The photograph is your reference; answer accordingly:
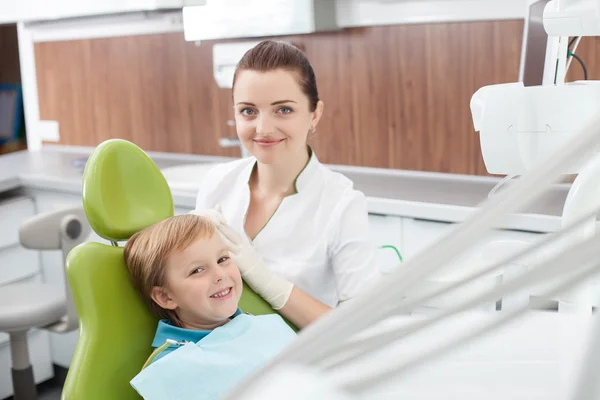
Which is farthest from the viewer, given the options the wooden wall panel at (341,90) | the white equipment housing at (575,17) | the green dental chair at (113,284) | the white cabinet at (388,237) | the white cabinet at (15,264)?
the white cabinet at (15,264)

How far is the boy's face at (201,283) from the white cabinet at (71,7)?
156cm

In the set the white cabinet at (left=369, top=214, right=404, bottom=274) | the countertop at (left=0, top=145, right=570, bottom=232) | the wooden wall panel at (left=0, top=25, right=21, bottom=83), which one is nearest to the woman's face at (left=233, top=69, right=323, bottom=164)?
the countertop at (left=0, top=145, right=570, bottom=232)

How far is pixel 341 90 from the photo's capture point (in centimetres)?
283

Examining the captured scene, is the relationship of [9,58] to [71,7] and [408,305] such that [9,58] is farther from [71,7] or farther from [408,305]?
[408,305]

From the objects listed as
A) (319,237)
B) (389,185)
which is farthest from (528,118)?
(389,185)

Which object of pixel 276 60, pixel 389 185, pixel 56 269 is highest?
pixel 276 60

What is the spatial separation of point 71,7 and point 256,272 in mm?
1925

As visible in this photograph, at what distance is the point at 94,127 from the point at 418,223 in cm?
191

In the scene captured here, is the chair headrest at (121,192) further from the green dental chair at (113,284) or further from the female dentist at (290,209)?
the female dentist at (290,209)

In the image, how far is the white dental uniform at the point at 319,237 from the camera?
1.60 metres

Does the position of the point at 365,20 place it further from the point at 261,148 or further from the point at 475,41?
the point at 261,148

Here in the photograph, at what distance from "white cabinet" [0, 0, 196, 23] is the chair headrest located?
4.41 feet

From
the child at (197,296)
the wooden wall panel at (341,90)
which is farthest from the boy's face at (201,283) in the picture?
the wooden wall panel at (341,90)

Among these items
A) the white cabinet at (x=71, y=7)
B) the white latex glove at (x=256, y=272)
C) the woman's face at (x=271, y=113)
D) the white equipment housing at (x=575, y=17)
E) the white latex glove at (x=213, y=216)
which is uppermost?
the white cabinet at (x=71, y=7)
